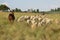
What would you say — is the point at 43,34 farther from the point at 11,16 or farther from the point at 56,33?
the point at 11,16

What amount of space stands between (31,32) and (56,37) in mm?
1794

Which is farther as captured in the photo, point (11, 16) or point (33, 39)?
point (11, 16)

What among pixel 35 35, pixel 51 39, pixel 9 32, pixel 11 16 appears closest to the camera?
pixel 51 39

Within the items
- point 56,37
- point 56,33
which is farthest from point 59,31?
point 56,37

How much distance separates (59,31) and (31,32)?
5.07 feet

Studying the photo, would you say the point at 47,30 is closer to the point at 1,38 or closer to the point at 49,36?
the point at 49,36

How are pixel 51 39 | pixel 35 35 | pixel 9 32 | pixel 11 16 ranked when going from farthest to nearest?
pixel 11 16, pixel 9 32, pixel 35 35, pixel 51 39

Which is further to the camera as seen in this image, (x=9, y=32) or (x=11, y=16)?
(x=11, y=16)

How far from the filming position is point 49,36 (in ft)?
39.0

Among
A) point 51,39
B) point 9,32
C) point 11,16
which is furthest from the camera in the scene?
point 11,16

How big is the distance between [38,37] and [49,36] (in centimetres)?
55

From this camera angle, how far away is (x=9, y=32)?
1380cm

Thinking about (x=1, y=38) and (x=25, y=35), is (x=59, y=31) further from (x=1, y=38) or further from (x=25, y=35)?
(x=1, y=38)

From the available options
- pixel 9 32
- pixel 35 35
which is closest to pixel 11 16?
pixel 9 32
